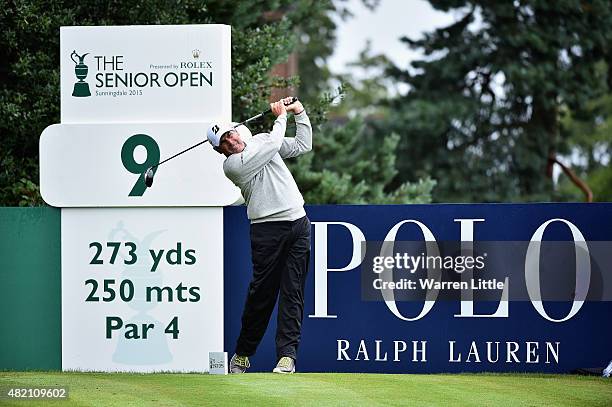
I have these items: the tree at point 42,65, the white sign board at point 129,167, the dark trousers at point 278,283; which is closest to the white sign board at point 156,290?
the white sign board at point 129,167

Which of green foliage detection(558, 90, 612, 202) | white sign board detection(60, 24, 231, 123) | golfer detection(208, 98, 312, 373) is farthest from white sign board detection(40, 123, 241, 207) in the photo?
green foliage detection(558, 90, 612, 202)

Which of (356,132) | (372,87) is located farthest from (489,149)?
(372,87)

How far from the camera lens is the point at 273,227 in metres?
9.08

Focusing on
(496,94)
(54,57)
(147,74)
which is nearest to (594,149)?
(496,94)

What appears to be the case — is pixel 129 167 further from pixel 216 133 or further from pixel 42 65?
pixel 42 65

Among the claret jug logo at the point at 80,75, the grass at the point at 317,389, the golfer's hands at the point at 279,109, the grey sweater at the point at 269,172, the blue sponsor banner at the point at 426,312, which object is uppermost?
the claret jug logo at the point at 80,75

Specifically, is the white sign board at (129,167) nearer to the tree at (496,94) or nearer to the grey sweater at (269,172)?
the grey sweater at (269,172)

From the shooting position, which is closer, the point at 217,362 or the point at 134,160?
the point at 217,362

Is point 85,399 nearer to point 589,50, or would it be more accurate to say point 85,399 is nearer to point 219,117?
point 219,117

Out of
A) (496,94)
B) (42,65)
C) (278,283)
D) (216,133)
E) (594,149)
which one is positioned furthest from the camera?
(594,149)

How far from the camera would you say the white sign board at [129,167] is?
9.56 m

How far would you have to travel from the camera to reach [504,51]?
23.0 m

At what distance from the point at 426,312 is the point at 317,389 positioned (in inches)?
67.1

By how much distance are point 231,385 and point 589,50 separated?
16.5 metres
